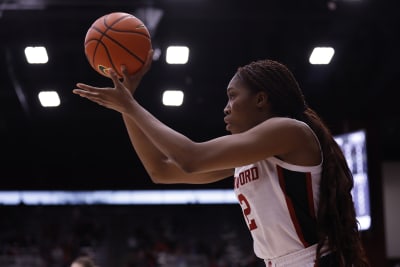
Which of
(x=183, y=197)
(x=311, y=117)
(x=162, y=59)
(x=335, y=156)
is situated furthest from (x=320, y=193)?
(x=183, y=197)

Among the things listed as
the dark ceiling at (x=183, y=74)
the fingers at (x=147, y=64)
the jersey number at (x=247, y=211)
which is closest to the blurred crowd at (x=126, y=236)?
the dark ceiling at (x=183, y=74)

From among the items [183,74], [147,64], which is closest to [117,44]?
[147,64]

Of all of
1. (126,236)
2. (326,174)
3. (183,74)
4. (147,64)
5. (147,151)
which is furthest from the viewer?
(126,236)

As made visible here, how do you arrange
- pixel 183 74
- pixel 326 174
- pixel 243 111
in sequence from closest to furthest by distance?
1. pixel 326 174
2. pixel 243 111
3. pixel 183 74

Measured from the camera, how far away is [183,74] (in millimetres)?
10172

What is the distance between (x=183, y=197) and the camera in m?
14.5

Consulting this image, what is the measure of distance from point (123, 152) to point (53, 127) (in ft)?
5.28

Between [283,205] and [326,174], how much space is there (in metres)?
0.18

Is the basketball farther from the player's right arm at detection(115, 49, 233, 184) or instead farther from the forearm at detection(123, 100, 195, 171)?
the forearm at detection(123, 100, 195, 171)

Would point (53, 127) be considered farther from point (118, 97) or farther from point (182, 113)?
point (118, 97)

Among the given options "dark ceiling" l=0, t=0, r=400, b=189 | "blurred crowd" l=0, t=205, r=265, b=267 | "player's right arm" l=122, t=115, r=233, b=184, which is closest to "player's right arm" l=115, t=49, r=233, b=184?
"player's right arm" l=122, t=115, r=233, b=184

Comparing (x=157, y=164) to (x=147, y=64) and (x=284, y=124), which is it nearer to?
(x=147, y=64)

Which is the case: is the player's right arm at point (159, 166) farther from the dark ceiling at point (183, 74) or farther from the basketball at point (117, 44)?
the dark ceiling at point (183, 74)

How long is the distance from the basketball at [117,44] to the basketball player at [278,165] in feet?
0.87
